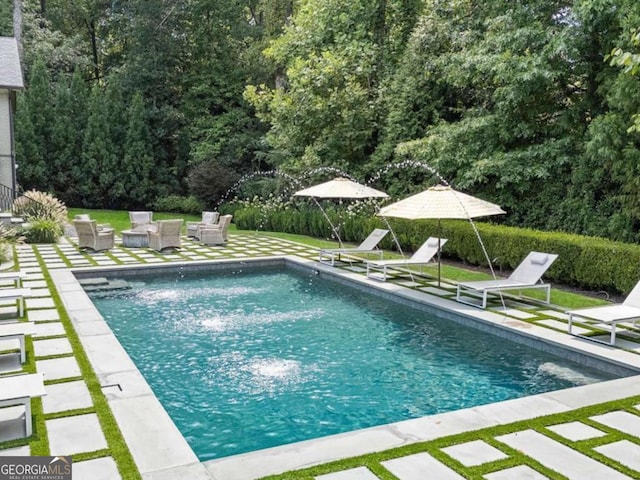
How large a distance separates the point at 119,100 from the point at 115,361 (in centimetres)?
2440

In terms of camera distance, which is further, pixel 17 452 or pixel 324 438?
pixel 324 438

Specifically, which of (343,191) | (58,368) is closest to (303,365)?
(58,368)

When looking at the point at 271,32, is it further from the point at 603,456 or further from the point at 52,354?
the point at 603,456

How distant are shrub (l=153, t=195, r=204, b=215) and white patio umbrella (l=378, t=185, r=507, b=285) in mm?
17479

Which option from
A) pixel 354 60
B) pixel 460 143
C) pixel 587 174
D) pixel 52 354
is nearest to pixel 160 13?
pixel 354 60

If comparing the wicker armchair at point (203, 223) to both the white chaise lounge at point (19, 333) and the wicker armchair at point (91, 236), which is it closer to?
the wicker armchair at point (91, 236)

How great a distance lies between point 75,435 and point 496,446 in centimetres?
305

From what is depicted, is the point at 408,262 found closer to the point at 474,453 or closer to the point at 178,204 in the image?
the point at 474,453

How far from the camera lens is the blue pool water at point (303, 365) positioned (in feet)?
16.9

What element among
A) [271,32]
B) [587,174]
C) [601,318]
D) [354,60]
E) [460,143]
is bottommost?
[601,318]

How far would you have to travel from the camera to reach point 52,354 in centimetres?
591

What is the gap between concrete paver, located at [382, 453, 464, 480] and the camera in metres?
3.52
